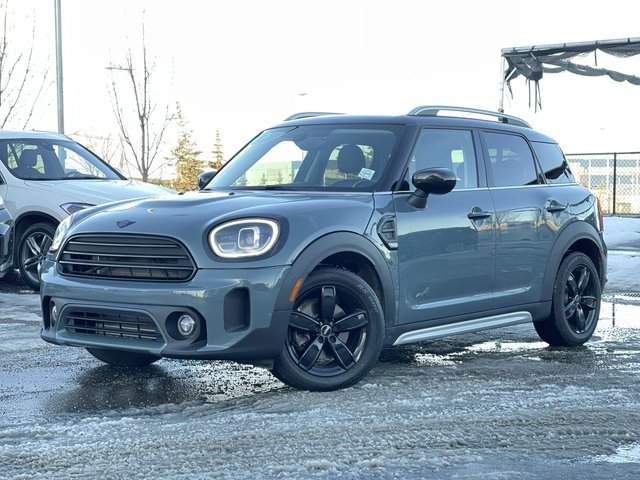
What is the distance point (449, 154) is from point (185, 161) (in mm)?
44824

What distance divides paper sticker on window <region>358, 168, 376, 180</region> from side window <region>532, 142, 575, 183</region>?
6.14 ft

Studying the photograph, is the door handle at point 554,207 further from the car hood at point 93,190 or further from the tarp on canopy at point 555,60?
the tarp on canopy at point 555,60

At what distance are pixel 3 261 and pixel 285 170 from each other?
577cm

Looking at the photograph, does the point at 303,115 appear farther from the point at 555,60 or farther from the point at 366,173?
the point at 555,60

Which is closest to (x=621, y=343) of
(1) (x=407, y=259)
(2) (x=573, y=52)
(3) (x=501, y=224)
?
(3) (x=501, y=224)

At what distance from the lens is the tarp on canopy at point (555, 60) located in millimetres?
19938

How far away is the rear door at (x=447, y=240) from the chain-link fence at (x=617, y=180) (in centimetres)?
2082

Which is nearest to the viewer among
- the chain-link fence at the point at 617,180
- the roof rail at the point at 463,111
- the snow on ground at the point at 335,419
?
the snow on ground at the point at 335,419

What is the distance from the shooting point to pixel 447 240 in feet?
21.4

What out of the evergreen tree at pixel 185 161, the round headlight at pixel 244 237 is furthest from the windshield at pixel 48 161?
the evergreen tree at pixel 185 161

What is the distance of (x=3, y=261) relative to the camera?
11.5 meters

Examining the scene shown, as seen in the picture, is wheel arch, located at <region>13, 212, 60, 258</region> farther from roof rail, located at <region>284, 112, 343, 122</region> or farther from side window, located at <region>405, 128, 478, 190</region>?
side window, located at <region>405, 128, 478, 190</region>

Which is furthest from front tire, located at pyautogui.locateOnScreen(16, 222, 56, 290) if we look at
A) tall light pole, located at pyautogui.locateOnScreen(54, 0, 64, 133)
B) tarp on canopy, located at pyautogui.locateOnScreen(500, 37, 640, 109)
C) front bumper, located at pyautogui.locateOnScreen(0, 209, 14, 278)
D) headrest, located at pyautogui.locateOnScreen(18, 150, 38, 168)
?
tarp on canopy, located at pyautogui.locateOnScreen(500, 37, 640, 109)

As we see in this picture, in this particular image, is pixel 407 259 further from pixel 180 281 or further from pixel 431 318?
pixel 180 281
